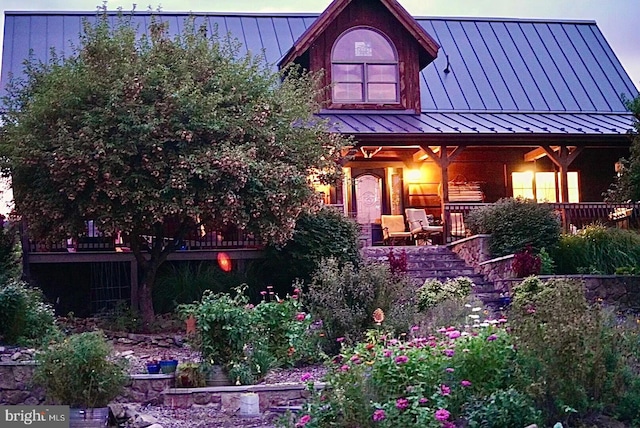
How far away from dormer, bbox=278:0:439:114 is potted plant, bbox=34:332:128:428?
11919mm

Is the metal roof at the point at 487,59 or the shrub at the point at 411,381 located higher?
the metal roof at the point at 487,59

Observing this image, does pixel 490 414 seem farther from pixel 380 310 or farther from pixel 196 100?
pixel 196 100

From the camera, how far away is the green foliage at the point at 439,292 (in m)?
11.9

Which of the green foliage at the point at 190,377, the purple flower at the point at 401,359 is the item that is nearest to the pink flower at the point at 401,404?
the purple flower at the point at 401,359

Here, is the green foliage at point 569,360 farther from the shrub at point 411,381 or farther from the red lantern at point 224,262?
the red lantern at point 224,262

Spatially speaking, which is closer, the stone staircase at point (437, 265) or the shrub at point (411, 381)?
the shrub at point (411, 381)

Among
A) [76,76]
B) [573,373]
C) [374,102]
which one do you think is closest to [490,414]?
[573,373]

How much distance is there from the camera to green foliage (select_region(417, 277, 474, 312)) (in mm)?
11945

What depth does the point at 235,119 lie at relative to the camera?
41.5 feet

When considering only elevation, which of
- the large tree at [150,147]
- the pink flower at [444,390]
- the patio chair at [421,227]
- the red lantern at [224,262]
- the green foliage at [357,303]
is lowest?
the pink flower at [444,390]

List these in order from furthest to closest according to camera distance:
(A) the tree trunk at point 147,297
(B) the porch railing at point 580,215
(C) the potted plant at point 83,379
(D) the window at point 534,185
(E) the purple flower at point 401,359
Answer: (D) the window at point 534,185, (B) the porch railing at point 580,215, (A) the tree trunk at point 147,297, (C) the potted plant at point 83,379, (E) the purple flower at point 401,359

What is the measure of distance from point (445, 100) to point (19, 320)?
12.4m

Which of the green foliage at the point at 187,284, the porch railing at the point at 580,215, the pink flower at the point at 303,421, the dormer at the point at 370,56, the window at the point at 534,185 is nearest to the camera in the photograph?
the pink flower at the point at 303,421

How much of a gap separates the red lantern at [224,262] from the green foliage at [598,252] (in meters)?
5.72
